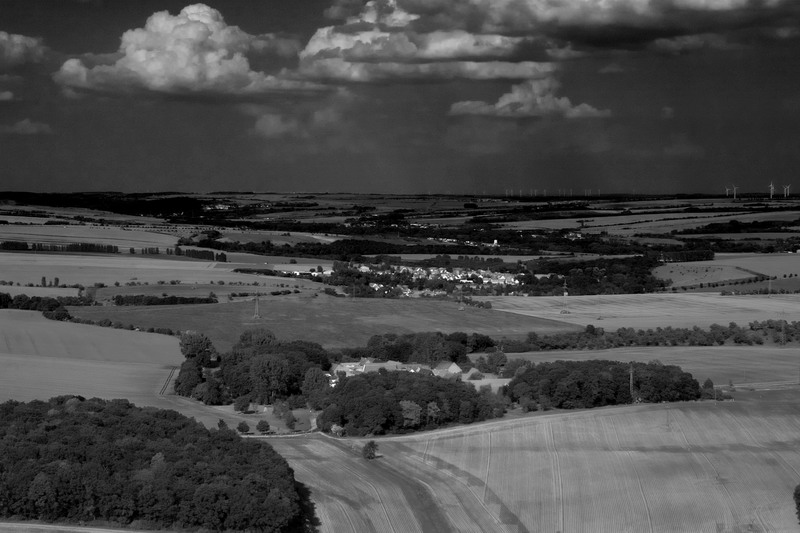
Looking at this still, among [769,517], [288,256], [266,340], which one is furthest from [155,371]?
[288,256]

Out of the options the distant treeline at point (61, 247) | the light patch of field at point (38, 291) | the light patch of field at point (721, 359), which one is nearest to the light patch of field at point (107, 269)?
the light patch of field at point (38, 291)

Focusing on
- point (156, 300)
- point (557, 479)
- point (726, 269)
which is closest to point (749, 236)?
point (726, 269)

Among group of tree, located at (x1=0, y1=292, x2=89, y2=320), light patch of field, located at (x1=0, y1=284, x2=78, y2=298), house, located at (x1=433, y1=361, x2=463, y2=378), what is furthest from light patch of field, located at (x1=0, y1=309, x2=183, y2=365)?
house, located at (x1=433, y1=361, x2=463, y2=378)

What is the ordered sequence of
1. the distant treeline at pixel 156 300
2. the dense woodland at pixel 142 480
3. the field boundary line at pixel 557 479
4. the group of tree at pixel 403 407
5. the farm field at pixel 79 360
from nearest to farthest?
1. the dense woodland at pixel 142 480
2. the field boundary line at pixel 557 479
3. the group of tree at pixel 403 407
4. the farm field at pixel 79 360
5. the distant treeline at pixel 156 300

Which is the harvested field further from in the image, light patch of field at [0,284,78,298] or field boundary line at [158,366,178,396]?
field boundary line at [158,366,178,396]

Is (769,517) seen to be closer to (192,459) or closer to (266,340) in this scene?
(192,459)

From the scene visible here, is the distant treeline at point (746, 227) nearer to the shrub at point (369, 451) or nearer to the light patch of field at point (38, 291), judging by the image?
the light patch of field at point (38, 291)

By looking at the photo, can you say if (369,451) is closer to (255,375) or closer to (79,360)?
(255,375)
